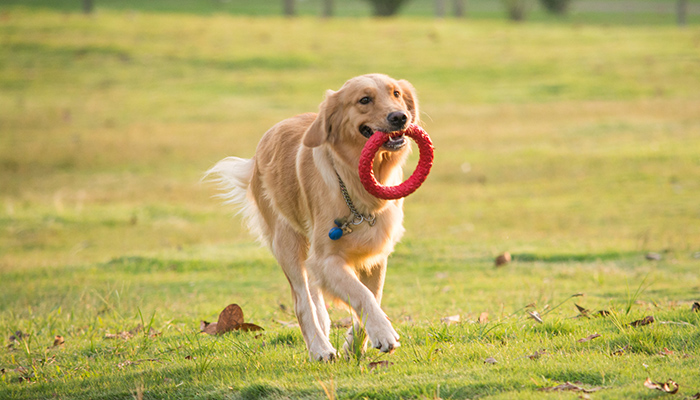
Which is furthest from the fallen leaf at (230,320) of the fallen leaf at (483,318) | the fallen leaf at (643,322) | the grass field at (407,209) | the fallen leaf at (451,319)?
Result: the fallen leaf at (643,322)

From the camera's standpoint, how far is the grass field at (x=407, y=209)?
4.76 meters

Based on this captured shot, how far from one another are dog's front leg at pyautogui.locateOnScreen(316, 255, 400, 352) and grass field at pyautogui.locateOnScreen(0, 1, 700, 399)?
0.74 ft

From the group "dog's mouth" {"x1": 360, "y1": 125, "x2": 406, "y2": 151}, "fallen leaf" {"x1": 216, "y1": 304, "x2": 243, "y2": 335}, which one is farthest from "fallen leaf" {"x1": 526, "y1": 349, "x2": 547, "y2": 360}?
"fallen leaf" {"x1": 216, "y1": 304, "x2": 243, "y2": 335}

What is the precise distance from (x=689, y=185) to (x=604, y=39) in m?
24.5

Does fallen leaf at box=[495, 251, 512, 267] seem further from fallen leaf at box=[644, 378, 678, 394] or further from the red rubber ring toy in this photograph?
fallen leaf at box=[644, 378, 678, 394]

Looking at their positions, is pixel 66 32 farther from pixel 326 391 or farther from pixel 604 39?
pixel 326 391

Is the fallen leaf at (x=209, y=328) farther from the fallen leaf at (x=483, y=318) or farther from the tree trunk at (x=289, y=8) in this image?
the tree trunk at (x=289, y=8)

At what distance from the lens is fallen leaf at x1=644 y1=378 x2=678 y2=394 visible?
3716 mm

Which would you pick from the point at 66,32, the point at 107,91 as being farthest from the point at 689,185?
the point at 66,32

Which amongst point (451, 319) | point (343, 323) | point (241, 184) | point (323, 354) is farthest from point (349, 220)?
point (241, 184)

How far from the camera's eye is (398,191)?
502 centimetres

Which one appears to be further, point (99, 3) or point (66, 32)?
point (99, 3)

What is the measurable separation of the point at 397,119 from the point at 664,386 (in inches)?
91.9

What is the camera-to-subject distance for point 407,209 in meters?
15.2
